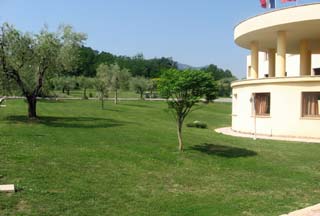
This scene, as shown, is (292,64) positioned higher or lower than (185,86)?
higher

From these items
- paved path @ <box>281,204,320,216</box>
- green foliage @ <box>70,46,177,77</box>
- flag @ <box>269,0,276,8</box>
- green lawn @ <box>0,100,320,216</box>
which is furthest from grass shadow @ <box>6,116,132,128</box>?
green foliage @ <box>70,46,177,77</box>

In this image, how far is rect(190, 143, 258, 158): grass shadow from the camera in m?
16.7

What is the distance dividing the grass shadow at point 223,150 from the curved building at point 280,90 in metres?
7.51

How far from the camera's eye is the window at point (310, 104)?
24.1 metres

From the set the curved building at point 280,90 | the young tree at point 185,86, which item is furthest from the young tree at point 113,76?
the young tree at point 185,86

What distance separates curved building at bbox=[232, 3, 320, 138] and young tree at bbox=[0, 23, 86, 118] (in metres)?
10.7

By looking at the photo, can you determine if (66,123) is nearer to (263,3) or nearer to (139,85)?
(263,3)

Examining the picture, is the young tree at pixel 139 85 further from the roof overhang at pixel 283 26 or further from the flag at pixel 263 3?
the flag at pixel 263 3

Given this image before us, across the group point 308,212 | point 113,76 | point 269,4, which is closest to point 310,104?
point 269,4

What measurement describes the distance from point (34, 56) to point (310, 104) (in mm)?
15474

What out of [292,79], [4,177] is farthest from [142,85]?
[4,177]

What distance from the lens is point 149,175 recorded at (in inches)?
487

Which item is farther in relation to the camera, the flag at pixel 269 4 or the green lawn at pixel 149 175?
the flag at pixel 269 4

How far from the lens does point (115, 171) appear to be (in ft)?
41.2
